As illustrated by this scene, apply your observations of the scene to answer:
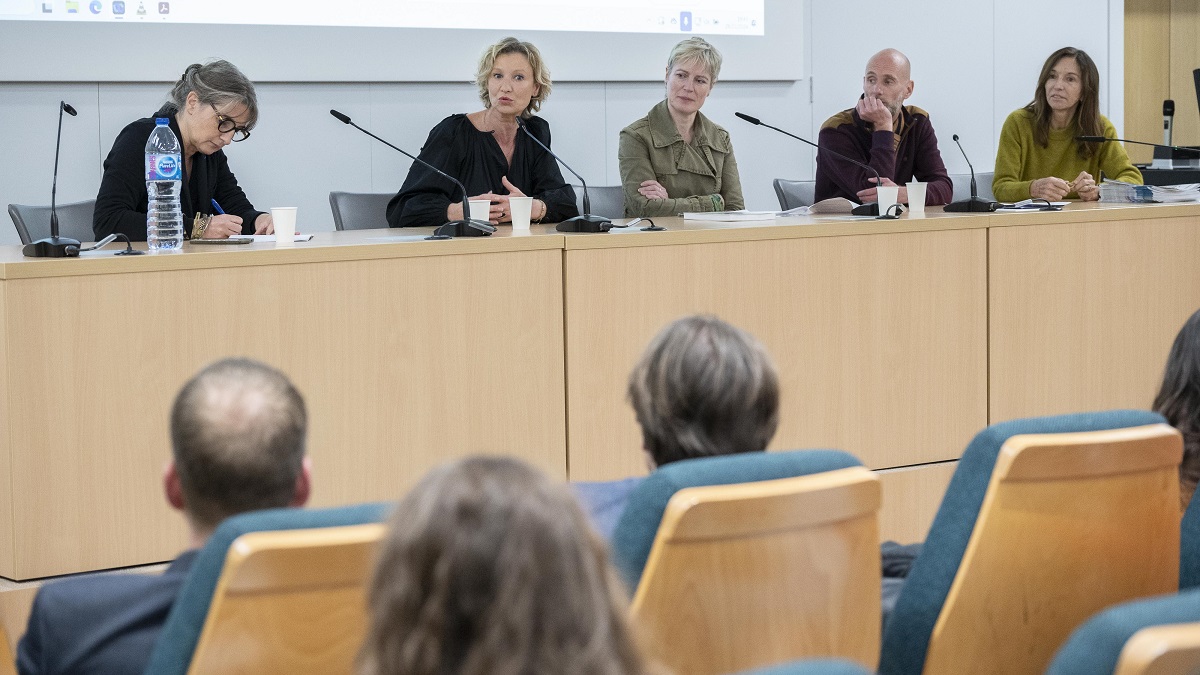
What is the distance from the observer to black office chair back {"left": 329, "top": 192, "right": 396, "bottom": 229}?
4.16 meters

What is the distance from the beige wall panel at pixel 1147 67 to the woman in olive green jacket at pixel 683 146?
12.0 feet

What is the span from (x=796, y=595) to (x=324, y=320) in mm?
1439

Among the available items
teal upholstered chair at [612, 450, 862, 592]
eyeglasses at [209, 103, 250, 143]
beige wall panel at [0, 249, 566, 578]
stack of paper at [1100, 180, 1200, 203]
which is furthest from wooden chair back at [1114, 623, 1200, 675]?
stack of paper at [1100, 180, 1200, 203]

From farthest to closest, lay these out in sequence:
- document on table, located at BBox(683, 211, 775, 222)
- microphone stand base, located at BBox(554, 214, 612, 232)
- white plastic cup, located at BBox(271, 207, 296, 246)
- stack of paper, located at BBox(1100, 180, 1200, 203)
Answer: stack of paper, located at BBox(1100, 180, 1200, 203)
document on table, located at BBox(683, 211, 775, 222)
microphone stand base, located at BBox(554, 214, 612, 232)
white plastic cup, located at BBox(271, 207, 296, 246)

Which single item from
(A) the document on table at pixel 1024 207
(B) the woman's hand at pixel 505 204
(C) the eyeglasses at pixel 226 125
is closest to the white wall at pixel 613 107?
(B) the woman's hand at pixel 505 204

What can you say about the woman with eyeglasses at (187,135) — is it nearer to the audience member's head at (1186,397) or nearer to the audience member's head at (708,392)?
the audience member's head at (708,392)

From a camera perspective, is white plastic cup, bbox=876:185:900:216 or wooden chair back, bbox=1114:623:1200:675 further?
white plastic cup, bbox=876:185:900:216

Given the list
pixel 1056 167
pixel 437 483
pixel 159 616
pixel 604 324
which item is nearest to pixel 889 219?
pixel 604 324

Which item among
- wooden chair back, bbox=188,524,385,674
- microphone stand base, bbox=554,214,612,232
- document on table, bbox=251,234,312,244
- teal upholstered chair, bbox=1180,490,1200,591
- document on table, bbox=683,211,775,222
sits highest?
document on table, bbox=683,211,775,222

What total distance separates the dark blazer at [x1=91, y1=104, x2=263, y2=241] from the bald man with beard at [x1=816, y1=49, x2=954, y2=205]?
1.99 meters

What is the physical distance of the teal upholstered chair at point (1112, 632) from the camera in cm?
98

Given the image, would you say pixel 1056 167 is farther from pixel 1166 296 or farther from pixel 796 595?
pixel 796 595

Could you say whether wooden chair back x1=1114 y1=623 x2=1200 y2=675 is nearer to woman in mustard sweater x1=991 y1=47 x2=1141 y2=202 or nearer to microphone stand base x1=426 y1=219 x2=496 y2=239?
microphone stand base x1=426 y1=219 x2=496 y2=239

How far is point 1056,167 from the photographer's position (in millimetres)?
4727
